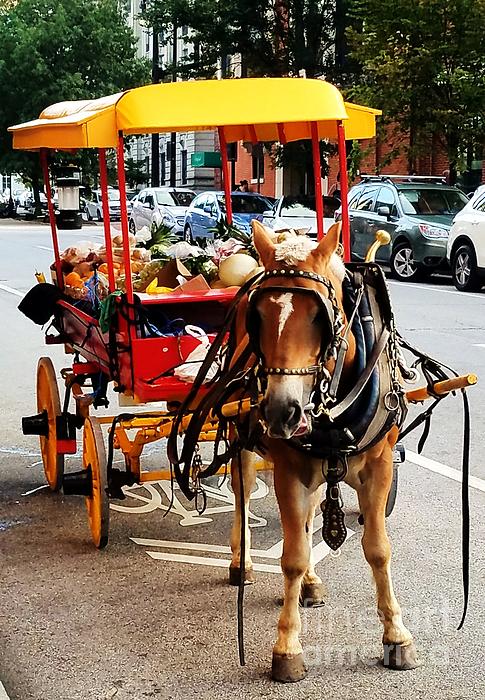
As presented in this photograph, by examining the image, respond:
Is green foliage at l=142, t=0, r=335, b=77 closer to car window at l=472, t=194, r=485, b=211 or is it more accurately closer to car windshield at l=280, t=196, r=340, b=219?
car windshield at l=280, t=196, r=340, b=219

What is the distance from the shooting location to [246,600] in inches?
203

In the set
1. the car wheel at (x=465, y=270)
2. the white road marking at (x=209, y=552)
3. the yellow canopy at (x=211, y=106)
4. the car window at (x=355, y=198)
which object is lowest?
the car wheel at (x=465, y=270)

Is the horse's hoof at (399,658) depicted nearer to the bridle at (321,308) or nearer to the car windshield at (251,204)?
the bridle at (321,308)

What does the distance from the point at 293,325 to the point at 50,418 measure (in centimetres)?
365

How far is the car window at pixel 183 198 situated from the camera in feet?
111

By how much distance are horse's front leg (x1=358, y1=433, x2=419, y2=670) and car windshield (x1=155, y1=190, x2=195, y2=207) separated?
96.8 feet

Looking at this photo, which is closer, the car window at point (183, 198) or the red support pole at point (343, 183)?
the red support pole at point (343, 183)

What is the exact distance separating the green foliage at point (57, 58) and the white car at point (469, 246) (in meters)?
35.7

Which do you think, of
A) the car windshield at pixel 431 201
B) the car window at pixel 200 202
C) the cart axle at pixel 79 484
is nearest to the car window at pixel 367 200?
the car windshield at pixel 431 201

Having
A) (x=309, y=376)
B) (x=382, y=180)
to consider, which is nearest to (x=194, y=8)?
(x=382, y=180)

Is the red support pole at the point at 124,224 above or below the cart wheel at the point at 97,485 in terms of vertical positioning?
above

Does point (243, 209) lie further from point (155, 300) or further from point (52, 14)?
point (52, 14)

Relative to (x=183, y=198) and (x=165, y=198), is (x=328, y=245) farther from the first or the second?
(x=183, y=198)

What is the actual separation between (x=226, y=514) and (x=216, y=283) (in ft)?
4.73
